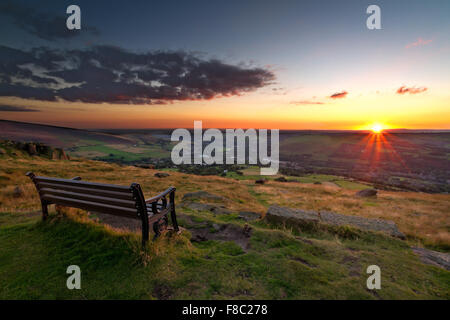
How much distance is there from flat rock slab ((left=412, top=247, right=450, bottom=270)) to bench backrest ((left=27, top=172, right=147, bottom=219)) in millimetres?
6007

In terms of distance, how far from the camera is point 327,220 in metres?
5.89

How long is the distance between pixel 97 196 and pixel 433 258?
24.2ft

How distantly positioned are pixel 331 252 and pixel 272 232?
1.27 metres

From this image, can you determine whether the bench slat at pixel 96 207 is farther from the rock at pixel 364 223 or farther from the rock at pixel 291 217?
the rock at pixel 364 223

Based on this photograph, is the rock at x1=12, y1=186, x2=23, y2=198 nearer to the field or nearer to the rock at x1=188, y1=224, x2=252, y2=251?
the rock at x1=188, y1=224, x2=252, y2=251

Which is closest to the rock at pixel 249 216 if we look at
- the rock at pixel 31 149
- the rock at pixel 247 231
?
the rock at pixel 247 231

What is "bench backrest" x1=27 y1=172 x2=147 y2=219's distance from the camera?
128 inches

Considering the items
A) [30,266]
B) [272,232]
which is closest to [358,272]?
[272,232]

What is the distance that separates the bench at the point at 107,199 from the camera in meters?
3.27

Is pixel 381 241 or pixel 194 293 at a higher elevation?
pixel 194 293
